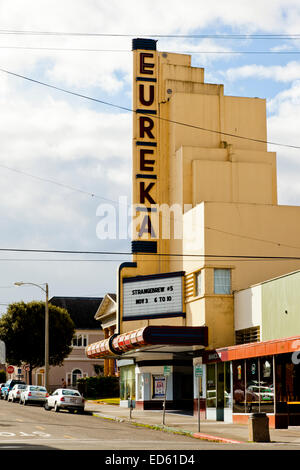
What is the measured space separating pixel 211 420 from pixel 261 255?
9339mm

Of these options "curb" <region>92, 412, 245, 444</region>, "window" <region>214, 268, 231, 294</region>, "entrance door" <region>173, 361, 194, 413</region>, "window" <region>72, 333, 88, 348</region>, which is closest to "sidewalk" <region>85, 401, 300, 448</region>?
"curb" <region>92, 412, 245, 444</region>

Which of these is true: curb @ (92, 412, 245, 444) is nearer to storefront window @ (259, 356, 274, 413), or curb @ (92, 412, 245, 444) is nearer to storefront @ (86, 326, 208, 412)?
storefront window @ (259, 356, 274, 413)

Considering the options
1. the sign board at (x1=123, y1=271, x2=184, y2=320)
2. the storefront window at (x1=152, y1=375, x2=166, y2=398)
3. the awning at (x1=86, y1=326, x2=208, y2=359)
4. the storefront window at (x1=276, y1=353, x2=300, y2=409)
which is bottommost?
the storefront window at (x1=152, y1=375, x2=166, y2=398)

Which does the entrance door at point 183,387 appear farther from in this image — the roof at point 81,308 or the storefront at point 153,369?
the roof at point 81,308

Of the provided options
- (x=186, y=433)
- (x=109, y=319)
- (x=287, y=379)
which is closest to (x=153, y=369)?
(x=287, y=379)

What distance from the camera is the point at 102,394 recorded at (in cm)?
6906

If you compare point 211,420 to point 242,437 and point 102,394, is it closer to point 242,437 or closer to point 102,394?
point 242,437

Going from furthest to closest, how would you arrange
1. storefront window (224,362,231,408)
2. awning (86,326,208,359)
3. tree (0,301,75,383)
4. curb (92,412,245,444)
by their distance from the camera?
tree (0,301,75,383), awning (86,326,208,359), storefront window (224,362,231,408), curb (92,412,245,444)

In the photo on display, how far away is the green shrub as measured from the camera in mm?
69000

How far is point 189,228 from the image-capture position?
146 feet

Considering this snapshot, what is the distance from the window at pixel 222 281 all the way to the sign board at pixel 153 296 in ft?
12.0

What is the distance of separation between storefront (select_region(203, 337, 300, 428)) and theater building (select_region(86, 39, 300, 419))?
2.85ft

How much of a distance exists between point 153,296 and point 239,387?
35.0 ft
